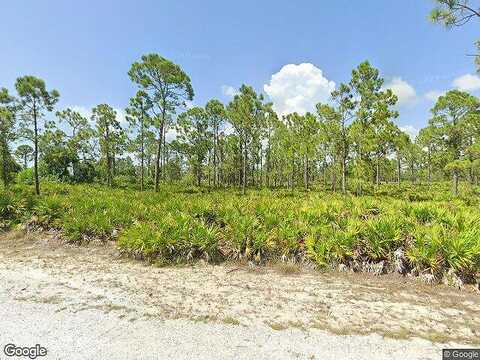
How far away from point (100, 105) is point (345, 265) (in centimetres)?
2979

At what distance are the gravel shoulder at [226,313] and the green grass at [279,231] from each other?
563 mm

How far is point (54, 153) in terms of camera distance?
73.3 ft

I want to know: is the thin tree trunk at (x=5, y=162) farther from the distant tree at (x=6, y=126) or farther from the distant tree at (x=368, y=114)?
the distant tree at (x=368, y=114)

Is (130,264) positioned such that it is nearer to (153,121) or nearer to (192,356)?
(192,356)

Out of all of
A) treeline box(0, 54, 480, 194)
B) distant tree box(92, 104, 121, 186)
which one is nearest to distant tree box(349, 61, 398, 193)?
treeline box(0, 54, 480, 194)

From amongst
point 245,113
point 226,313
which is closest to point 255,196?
point 245,113

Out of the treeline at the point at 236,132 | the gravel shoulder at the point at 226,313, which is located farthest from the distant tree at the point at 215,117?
the gravel shoulder at the point at 226,313

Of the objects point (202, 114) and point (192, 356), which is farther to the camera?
point (202, 114)

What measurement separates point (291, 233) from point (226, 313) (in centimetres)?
368

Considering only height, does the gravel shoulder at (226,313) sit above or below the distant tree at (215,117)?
below

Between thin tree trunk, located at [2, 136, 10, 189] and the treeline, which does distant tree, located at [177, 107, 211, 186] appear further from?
thin tree trunk, located at [2, 136, 10, 189]

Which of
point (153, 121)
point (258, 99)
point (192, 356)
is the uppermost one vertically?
point (258, 99)

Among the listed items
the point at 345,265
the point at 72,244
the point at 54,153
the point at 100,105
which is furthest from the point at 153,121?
the point at 345,265

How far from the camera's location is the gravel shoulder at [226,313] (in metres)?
3.98
